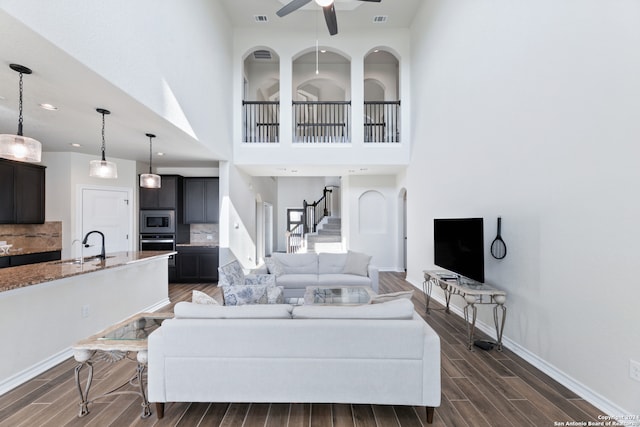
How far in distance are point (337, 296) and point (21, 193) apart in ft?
17.9

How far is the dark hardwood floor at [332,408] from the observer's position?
6.56 feet

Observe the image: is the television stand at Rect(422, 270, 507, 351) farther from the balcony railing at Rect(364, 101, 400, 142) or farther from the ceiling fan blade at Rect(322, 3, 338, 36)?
the ceiling fan blade at Rect(322, 3, 338, 36)

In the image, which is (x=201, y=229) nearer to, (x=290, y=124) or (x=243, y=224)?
(x=243, y=224)

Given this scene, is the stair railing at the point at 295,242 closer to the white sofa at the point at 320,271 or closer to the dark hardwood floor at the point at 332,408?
the white sofa at the point at 320,271

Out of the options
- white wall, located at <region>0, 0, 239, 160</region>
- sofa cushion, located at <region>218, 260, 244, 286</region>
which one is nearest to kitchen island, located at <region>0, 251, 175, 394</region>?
sofa cushion, located at <region>218, 260, 244, 286</region>

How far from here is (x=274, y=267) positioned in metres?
4.82

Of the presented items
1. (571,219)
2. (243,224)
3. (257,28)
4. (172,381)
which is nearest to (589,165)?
(571,219)

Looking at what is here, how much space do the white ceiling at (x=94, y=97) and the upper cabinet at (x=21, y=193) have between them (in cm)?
49

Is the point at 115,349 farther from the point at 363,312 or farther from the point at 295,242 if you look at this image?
the point at 295,242

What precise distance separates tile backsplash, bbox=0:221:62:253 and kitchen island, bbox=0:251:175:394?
2.19m

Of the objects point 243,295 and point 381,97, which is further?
point 381,97

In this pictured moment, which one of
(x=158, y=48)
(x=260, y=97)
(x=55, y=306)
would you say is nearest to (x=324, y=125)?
(x=260, y=97)

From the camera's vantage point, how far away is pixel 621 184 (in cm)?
198

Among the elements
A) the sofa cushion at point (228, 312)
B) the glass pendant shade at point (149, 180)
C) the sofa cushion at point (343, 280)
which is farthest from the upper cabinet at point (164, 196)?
the sofa cushion at point (228, 312)
